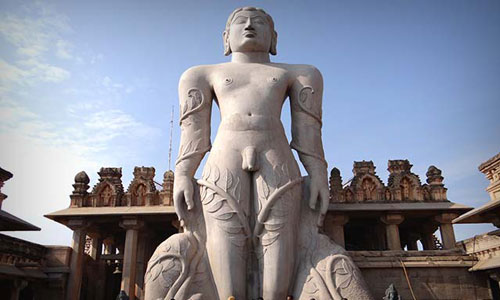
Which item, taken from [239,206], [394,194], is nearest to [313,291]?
[239,206]

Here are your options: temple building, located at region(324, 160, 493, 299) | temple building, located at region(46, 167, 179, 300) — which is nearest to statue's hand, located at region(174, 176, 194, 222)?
temple building, located at region(324, 160, 493, 299)

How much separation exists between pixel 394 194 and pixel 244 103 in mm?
13767

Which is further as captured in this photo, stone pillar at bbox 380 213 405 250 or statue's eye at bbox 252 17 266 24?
stone pillar at bbox 380 213 405 250

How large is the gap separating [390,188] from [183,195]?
46.9 ft

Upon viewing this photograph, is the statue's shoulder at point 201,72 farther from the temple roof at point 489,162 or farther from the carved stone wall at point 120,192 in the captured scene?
the temple roof at point 489,162

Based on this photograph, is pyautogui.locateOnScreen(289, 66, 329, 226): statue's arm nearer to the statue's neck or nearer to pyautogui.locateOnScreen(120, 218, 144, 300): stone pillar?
the statue's neck

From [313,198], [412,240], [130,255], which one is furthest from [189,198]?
[412,240]

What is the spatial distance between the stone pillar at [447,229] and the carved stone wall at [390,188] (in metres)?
1.06

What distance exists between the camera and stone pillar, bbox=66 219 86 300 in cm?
1517

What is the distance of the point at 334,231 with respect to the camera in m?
16.4

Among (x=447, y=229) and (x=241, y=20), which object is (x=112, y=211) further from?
(x=447, y=229)

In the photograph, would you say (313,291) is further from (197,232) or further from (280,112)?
(280,112)

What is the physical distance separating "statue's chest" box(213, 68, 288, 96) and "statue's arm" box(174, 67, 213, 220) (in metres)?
0.28

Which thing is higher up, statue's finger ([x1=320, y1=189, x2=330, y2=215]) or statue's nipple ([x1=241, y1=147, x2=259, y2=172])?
statue's nipple ([x1=241, y1=147, x2=259, y2=172])
